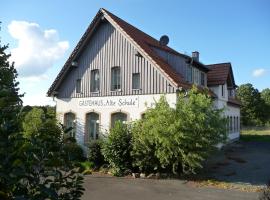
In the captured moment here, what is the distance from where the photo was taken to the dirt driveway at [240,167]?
51.6 ft

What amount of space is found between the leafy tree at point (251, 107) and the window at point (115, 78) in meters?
49.2

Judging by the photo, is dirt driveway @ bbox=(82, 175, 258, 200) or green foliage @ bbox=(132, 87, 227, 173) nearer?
dirt driveway @ bbox=(82, 175, 258, 200)

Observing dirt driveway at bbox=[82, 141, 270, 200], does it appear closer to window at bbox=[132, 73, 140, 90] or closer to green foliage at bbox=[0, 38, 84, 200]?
window at bbox=[132, 73, 140, 90]

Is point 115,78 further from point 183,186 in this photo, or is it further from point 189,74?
point 183,186

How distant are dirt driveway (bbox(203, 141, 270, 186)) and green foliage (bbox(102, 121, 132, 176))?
3844 mm

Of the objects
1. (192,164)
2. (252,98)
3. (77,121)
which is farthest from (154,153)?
(252,98)

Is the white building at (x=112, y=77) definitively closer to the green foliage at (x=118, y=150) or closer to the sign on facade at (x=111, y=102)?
the sign on facade at (x=111, y=102)

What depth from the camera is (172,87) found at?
18844 millimetres

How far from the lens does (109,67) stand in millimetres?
21672

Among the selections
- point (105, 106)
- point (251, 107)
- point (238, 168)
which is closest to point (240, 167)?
point (238, 168)

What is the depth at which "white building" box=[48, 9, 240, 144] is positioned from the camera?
1984 cm

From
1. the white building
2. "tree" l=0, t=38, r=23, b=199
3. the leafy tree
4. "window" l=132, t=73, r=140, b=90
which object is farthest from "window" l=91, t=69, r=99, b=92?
the leafy tree

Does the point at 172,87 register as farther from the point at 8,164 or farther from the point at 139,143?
the point at 8,164

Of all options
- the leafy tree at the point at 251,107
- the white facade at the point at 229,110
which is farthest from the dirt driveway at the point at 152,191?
the leafy tree at the point at 251,107
